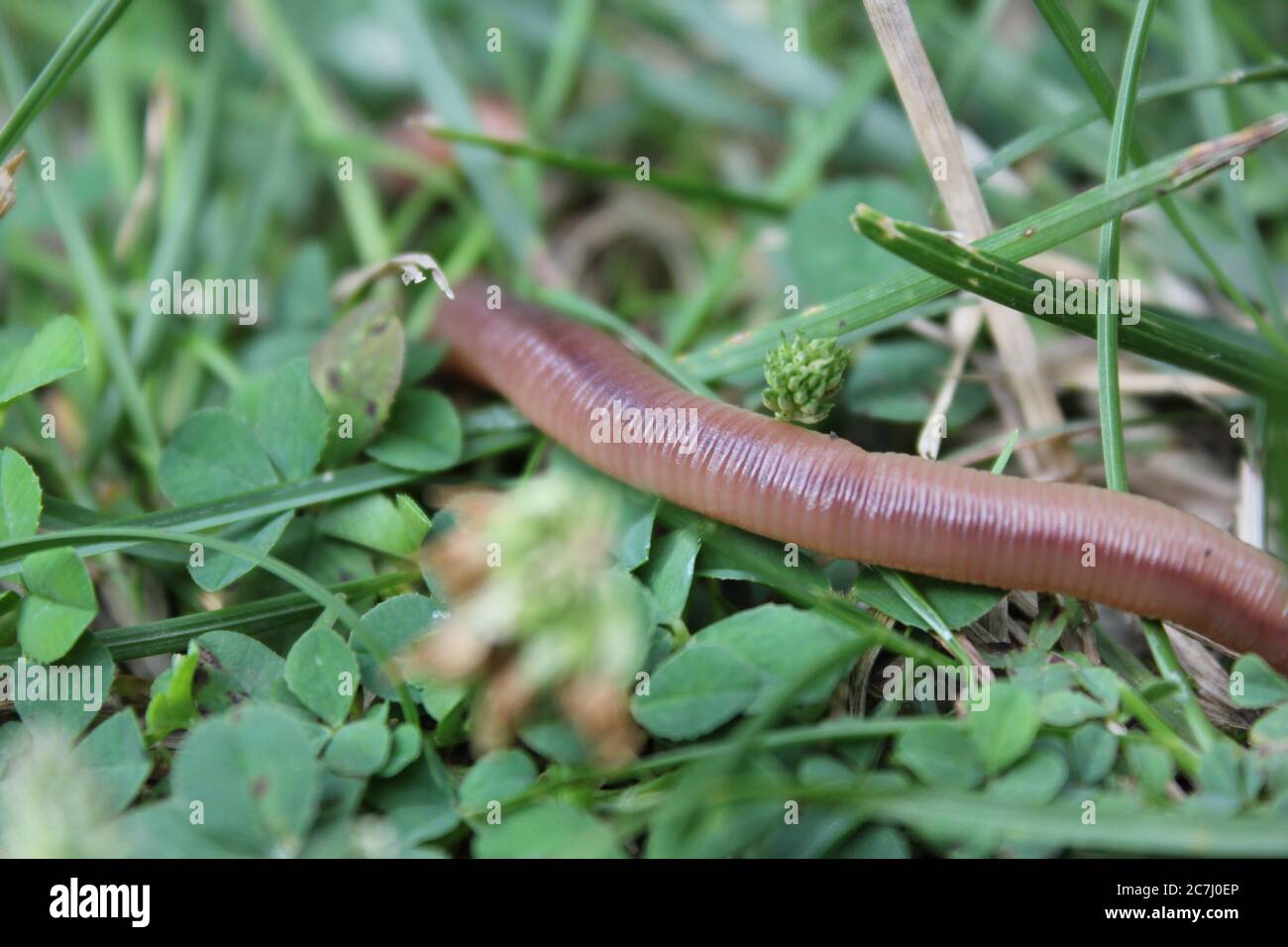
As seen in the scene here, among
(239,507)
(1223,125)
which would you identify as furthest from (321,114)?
(1223,125)

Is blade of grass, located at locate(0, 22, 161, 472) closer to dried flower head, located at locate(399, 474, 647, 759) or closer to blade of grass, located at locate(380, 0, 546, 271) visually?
blade of grass, located at locate(380, 0, 546, 271)

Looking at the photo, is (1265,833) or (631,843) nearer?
(1265,833)

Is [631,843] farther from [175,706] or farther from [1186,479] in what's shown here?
[1186,479]

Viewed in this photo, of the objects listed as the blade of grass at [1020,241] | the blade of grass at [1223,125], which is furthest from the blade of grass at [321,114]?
the blade of grass at [1223,125]

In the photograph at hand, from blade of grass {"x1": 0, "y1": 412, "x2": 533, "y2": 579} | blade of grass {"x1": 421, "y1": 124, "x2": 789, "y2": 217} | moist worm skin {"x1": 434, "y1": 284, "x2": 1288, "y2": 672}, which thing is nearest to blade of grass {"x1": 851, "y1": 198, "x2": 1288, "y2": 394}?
moist worm skin {"x1": 434, "y1": 284, "x2": 1288, "y2": 672}

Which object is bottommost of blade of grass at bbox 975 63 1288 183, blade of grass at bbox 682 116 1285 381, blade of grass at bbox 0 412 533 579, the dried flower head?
the dried flower head

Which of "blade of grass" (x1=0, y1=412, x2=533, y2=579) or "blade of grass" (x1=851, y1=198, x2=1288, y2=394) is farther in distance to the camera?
"blade of grass" (x1=0, y1=412, x2=533, y2=579)
